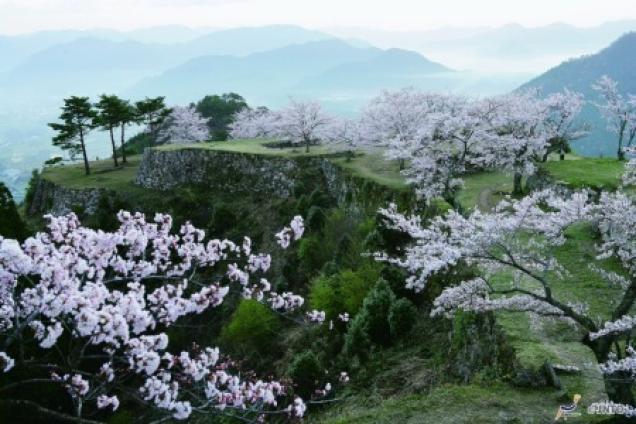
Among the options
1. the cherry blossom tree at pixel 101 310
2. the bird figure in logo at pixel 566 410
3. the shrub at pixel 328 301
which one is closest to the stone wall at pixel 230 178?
the shrub at pixel 328 301

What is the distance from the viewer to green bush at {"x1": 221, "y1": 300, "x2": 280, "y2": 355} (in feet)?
92.8

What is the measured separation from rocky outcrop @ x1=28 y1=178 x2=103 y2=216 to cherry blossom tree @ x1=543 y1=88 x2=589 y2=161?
3905 cm

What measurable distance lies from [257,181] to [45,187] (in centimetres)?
2493

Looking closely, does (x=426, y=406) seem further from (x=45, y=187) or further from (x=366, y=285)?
(x=45, y=187)


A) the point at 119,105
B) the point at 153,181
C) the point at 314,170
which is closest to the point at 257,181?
the point at 314,170

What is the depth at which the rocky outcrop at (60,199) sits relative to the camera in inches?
2027

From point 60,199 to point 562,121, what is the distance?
45.9 meters

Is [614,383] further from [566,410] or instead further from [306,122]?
[306,122]

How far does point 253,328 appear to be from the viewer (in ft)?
92.7

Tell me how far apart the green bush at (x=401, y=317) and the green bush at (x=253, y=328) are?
1003cm

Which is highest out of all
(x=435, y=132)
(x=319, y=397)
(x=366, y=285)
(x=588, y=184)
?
(x=435, y=132)

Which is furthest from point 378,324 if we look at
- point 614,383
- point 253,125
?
point 253,125

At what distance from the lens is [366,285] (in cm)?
2342

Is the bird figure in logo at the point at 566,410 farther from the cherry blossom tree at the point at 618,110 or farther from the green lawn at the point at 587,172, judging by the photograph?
the cherry blossom tree at the point at 618,110
